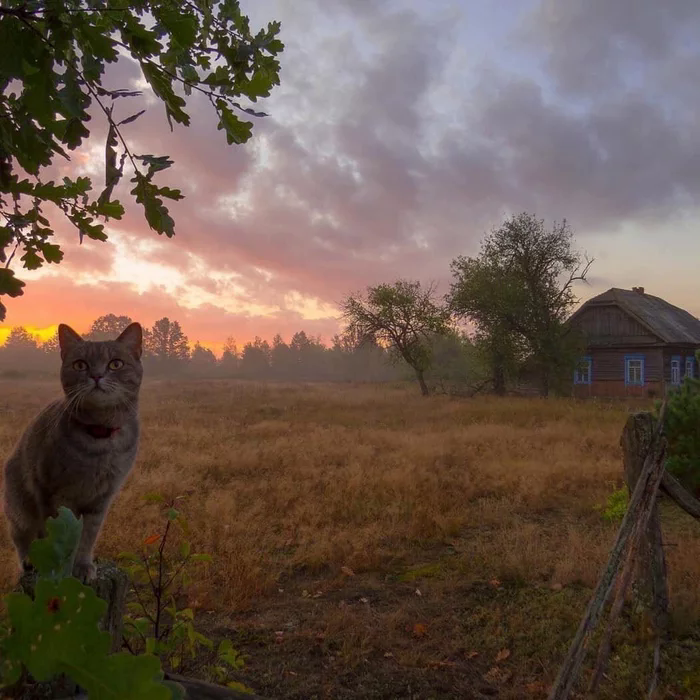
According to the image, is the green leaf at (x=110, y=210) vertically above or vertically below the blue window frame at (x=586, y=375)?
above

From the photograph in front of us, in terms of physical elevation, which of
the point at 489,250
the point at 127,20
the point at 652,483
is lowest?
the point at 652,483

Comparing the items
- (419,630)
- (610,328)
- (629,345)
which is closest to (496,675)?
(419,630)

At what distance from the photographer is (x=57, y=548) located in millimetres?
886

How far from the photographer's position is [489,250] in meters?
33.2

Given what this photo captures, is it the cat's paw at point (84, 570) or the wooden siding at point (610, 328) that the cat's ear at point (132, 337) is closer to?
the cat's paw at point (84, 570)

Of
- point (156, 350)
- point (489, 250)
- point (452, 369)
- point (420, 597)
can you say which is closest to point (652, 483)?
point (420, 597)

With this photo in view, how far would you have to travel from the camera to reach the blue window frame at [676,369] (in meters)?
31.2

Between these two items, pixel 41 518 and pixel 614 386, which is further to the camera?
pixel 614 386

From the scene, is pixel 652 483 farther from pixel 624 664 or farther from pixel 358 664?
pixel 358 664

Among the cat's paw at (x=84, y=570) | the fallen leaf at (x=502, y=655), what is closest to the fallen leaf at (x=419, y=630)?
the fallen leaf at (x=502, y=655)

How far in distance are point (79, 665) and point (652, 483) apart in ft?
16.7

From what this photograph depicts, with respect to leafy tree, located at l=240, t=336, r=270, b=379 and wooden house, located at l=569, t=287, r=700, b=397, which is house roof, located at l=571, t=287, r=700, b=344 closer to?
wooden house, located at l=569, t=287, r=700, b=397

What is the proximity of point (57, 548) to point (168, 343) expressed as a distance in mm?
85978

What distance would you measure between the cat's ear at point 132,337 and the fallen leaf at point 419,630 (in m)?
4.09
